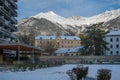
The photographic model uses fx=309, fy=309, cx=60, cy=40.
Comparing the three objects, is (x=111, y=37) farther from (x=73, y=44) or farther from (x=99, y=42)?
(x=73, y=44)

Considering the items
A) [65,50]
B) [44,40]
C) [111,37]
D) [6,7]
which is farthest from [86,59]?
[44,40]

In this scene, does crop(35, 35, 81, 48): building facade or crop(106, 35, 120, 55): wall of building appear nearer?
crop(106, 35, 120, 55): wall of building

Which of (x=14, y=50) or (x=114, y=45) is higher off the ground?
(x=114, y=45)

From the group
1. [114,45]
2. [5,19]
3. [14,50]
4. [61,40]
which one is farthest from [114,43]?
[61,40]

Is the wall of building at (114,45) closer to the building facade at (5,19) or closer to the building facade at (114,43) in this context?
the building facade at (114,43)

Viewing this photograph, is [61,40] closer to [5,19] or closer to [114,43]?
[114,43]

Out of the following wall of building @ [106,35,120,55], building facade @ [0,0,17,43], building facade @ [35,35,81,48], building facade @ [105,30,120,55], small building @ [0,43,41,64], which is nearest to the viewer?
small building @ [0,43,41,64]

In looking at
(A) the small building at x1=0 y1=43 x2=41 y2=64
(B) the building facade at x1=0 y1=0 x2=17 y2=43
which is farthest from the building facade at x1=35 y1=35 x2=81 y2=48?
(A) the small building at x1=0 y1=43 x2=41 y2=64

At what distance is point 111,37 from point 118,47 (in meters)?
4.65

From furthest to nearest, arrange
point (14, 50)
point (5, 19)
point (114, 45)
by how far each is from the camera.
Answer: point (114, 45) → point (5, 19) → point (14, 50)

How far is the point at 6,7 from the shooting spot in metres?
84.8

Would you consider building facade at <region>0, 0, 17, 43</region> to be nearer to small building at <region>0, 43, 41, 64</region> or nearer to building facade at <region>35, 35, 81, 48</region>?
small building at <region>0, 43, 41, 64</region>

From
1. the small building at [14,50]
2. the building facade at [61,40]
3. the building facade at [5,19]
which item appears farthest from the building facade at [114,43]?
the building facade at [61,40]

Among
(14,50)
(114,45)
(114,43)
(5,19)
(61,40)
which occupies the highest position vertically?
(5,19)
